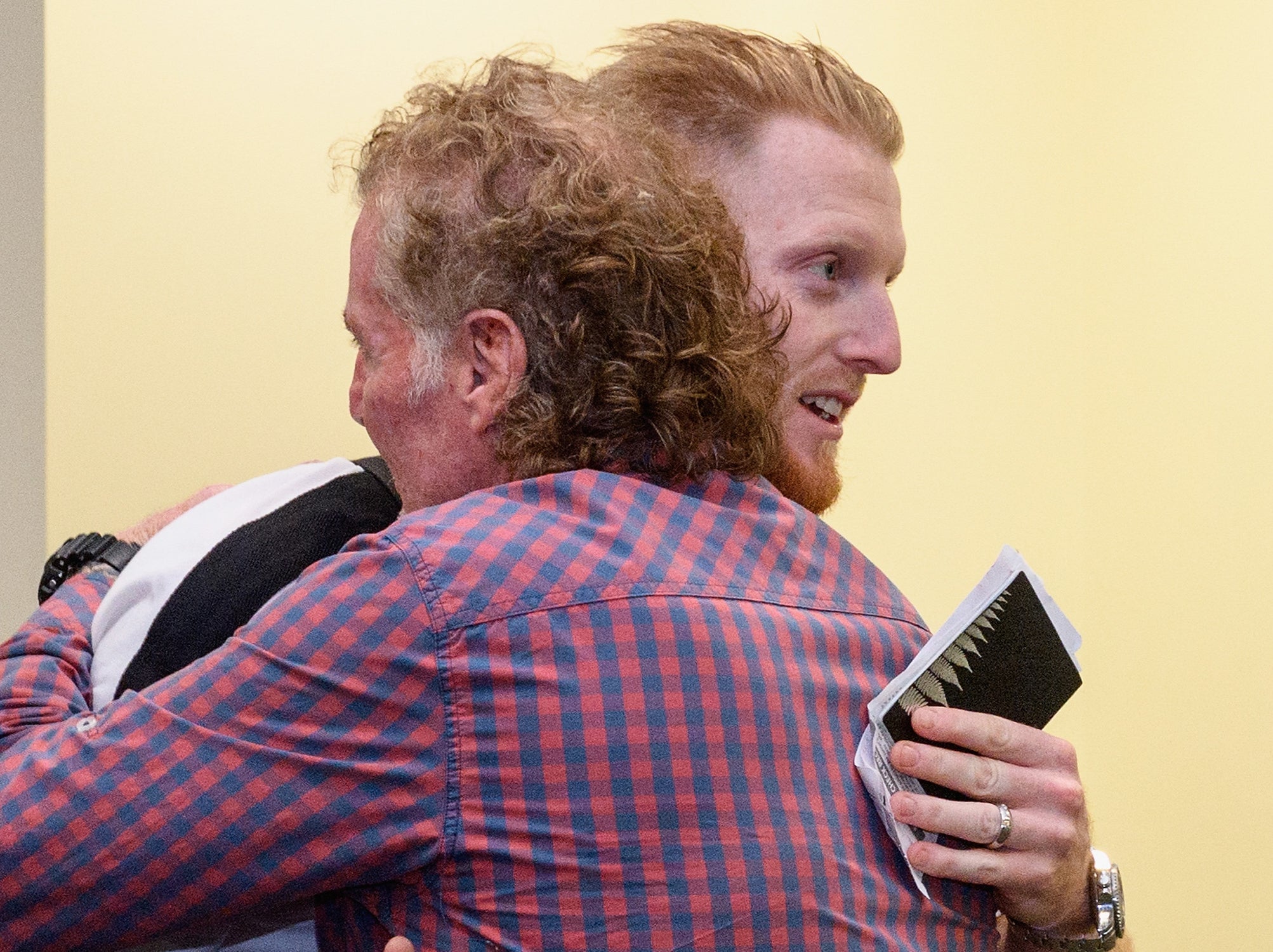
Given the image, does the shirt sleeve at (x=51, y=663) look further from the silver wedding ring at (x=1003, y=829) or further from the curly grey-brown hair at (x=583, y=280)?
the silver wedding ring at (x=1003, y=829)

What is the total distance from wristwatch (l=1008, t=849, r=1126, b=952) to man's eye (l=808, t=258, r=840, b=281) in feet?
2.17

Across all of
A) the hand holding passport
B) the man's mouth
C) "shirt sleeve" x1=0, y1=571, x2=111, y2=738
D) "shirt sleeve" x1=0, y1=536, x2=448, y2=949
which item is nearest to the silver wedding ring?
the hand holding passport

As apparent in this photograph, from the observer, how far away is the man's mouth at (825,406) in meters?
1.55

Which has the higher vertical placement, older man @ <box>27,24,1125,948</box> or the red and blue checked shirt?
older man @ <box>27,24,1125,948</box>

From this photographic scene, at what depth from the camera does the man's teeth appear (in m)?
1.55

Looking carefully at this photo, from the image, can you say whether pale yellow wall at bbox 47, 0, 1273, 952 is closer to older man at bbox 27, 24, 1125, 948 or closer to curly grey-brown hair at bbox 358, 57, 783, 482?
older man at bbox 27, 24, 1125, 948

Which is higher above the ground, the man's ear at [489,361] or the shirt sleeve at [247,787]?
the man's ear at [489,361]

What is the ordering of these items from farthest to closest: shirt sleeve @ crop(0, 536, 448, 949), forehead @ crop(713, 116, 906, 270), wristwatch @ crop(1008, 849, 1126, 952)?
forehead @ crop(713, 116, 906, 270), wristwatch @ crop(1008, 849, 1126, 952), shirt sleeve @ crop(0, 536, 448, 949)

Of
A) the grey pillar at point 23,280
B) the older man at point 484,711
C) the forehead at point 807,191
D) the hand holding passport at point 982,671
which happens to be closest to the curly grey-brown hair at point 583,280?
the older man at point 484,711

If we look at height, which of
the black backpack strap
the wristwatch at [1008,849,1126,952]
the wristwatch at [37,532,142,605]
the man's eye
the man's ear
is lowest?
the wristwatch at [1008,849,1126,952]

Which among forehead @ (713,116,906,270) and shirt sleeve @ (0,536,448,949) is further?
forehead @ (713,116,906,270)

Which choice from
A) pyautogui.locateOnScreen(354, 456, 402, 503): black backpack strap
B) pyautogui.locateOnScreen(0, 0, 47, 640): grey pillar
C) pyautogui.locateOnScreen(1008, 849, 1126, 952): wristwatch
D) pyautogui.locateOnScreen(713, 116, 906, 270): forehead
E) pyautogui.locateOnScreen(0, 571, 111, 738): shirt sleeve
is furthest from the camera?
pyautogui.locateOnScreen(0, 0, 47, 640): grey pillar

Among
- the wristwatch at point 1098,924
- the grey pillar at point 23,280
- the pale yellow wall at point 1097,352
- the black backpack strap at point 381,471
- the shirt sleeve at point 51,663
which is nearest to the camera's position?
the shirt sleeve at point 51,663

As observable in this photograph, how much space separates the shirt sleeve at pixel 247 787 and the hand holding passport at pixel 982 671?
0.34m
